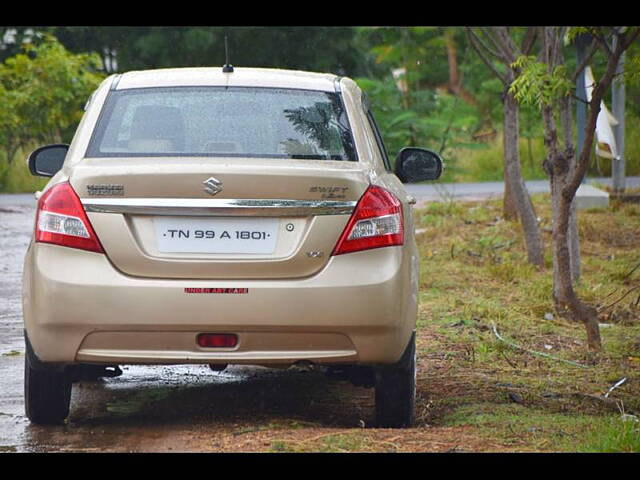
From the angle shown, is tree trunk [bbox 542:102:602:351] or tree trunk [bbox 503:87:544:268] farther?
tree trunk [bbox 503:87:544:268]

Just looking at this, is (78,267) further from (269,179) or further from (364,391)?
(364,391)

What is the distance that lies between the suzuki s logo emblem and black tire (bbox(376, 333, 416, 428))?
3.59 feet

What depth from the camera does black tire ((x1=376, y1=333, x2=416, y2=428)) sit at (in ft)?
20.3

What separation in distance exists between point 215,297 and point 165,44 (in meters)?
24.8

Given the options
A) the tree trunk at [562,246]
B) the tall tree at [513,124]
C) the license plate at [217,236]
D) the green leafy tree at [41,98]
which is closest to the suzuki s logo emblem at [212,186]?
the license plate at [217,236]

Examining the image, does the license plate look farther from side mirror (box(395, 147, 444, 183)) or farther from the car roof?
side mirror (box(395, 147, 444, 183))

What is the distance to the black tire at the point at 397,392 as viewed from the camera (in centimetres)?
620

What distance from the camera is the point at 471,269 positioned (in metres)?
12.8

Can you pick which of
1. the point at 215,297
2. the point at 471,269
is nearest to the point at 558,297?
the point at 471,269

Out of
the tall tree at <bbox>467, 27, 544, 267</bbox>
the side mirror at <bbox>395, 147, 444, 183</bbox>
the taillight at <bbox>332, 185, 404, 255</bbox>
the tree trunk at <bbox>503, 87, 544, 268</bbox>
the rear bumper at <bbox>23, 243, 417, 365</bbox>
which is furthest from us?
the tree trunk at <bbox>503, 87, 544, 268</bbox>

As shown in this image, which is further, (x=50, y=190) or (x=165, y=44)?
(x=165, y=44)

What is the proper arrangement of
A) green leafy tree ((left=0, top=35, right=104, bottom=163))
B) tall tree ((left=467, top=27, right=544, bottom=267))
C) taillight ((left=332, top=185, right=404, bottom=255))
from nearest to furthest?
taillight ((left=332, top=185, right=404, bottom=255)) → tall tree ((left=467, top=27, right=544, bottom=267)) → green leafy tree ((left=0, top=35, right=104, bottom=163))

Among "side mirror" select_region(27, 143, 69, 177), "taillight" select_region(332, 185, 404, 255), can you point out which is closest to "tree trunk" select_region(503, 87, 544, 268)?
"side mirror" select_region(27, 143, 69, 177)
